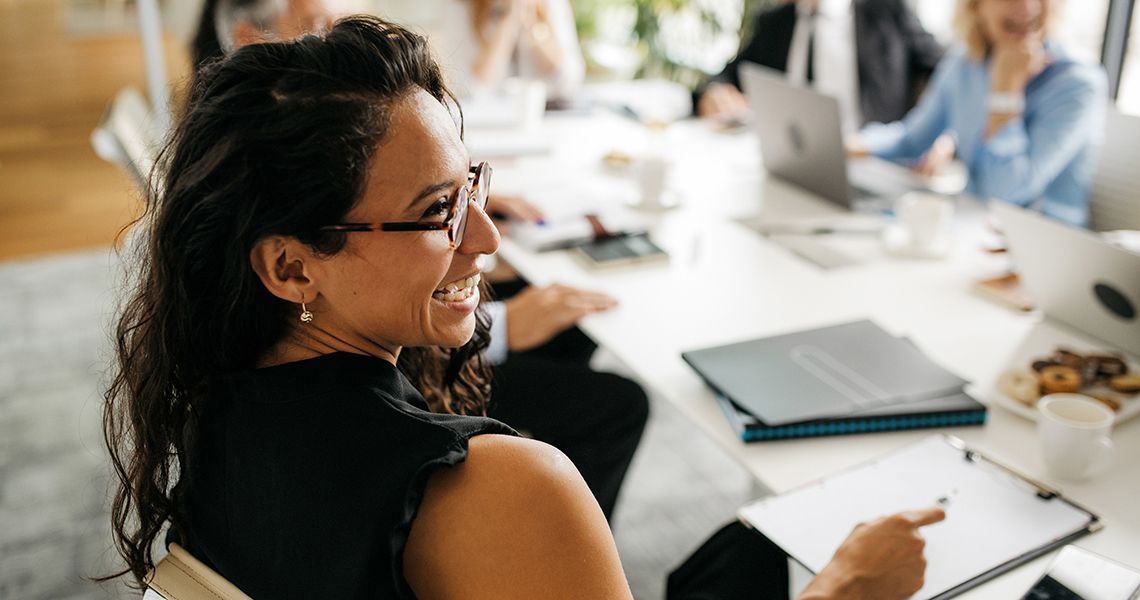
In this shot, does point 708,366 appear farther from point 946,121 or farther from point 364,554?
point 946,121

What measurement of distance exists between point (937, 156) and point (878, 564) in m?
1.90

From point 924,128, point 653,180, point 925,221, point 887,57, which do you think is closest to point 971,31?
point 924,128

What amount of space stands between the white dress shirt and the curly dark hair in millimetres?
2665

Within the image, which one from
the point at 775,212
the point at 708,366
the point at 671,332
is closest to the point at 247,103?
the point at 708,366

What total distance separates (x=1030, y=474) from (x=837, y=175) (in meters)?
1.12

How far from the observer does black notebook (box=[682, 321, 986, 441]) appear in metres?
1.33

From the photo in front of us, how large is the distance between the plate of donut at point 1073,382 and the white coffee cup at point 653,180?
3.21ft

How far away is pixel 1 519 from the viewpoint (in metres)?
2.41

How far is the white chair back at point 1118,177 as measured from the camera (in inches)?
92.1

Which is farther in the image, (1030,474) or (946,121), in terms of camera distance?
(946,121)

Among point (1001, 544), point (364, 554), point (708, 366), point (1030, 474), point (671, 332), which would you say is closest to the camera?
point (364, 554)

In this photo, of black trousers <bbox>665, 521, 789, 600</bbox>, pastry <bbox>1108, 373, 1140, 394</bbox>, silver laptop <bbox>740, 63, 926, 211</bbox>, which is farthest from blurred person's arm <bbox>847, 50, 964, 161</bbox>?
black trousers <bbox>665, 521, 789, 600</bbox>

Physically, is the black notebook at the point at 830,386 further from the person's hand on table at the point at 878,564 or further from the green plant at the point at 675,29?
the green plant at the point at 675,29

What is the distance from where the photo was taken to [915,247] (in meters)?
2.00
